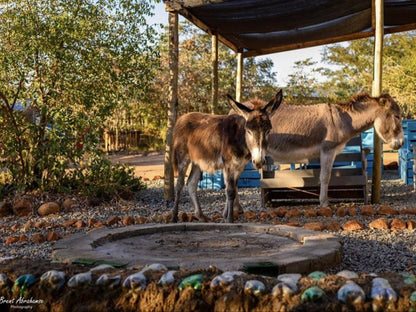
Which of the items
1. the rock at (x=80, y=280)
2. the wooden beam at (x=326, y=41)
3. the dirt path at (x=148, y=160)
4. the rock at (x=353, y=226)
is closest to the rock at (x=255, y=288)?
the rock at (x=80, y=280)

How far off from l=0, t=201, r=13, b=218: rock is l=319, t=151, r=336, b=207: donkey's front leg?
4.83 metres

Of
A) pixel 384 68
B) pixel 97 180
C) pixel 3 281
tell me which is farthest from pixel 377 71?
pixel 384 68

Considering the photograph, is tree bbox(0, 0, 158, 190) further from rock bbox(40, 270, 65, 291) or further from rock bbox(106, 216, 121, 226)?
rock bbox(40, 270, 65, 291)

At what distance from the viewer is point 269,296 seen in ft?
7.29

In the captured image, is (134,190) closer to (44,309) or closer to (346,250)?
(346,250)

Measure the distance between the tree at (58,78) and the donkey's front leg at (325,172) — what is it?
12.5 feet

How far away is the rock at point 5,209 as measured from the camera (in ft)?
23.2

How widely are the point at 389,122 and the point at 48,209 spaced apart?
17.9 feet

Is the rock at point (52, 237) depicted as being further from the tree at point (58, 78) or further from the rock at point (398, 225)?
the rock at point (398, 225)

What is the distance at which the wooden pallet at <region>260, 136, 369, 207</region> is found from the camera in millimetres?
7426

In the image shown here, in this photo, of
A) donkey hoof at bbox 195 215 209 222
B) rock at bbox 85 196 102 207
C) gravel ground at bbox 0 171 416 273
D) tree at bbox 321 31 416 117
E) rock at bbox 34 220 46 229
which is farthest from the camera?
tree at bbox 321 31 416 117

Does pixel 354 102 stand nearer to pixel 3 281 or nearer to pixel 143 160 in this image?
pixel 3 281

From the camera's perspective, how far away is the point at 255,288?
226cm

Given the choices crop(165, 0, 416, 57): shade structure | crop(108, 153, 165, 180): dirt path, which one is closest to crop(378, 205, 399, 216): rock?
crop(165, 0, 416, 57): shade structure
